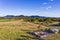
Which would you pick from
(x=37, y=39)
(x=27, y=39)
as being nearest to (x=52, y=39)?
(x=37, y=39)

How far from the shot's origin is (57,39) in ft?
52.8

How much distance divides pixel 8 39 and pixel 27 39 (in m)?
2.18

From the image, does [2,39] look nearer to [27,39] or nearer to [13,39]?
[13,39]

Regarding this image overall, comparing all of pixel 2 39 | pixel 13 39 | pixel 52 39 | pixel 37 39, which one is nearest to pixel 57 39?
pixel 52 39

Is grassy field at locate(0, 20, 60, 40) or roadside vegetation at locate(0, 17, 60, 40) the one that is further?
roadside vegetation at locate(0, 17, 60, 40)

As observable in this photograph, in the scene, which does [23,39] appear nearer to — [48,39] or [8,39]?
[8,39]

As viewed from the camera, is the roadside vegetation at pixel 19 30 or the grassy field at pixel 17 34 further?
the roadside vegetation at pixel 19 30

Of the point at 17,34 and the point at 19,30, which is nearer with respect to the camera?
the point at 17,34

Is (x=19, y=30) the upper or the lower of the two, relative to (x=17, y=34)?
upper

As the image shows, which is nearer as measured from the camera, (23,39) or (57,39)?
(23,39)

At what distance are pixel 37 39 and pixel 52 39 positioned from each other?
1750mm

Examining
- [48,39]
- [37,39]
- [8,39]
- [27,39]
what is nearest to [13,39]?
[8,39]

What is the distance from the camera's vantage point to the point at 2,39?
50.6ft

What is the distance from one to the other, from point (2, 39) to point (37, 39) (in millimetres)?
3990
